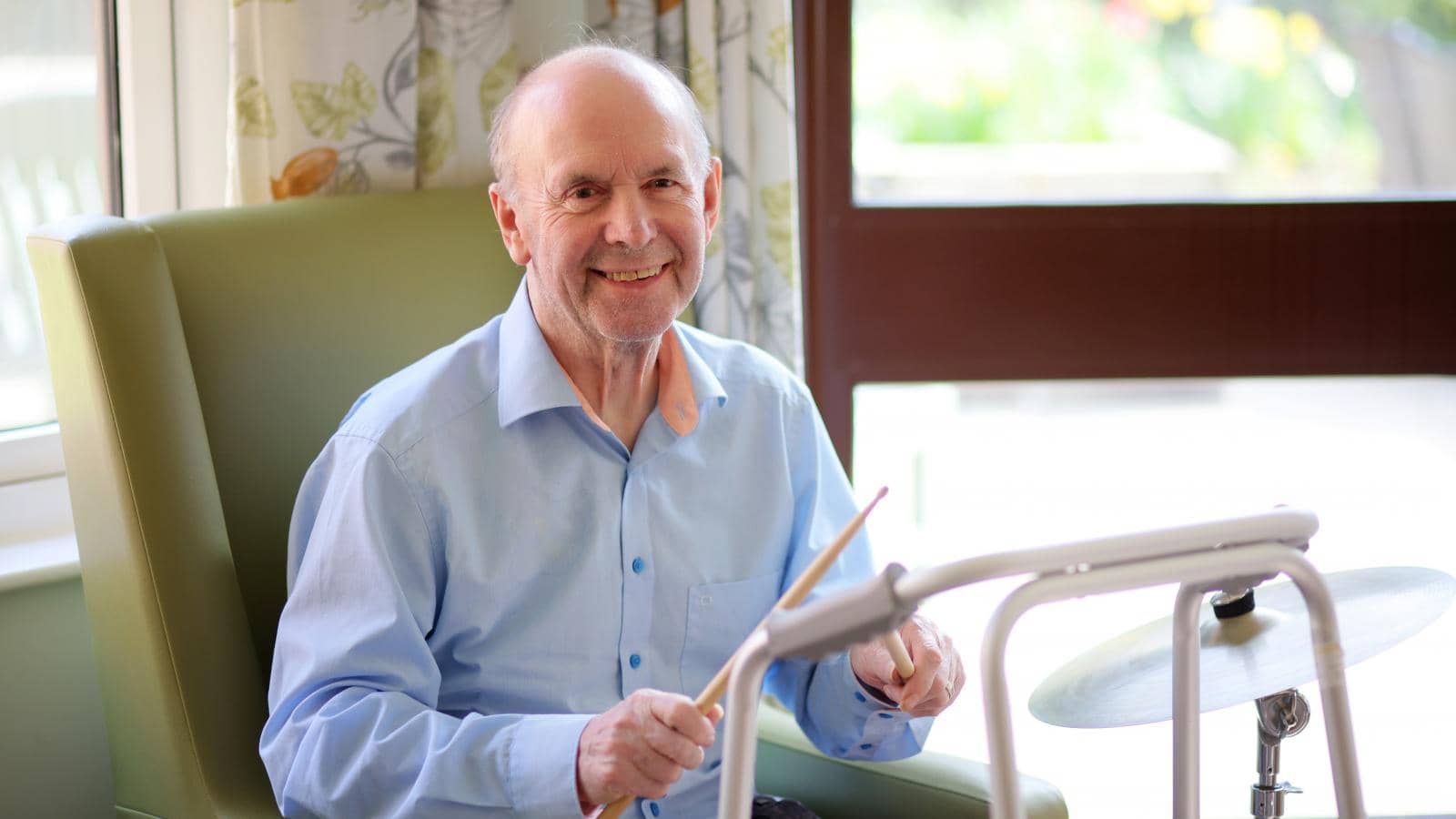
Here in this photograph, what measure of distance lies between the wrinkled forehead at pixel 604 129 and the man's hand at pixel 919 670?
52 centimetres

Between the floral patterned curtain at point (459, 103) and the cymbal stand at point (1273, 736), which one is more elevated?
the floral patterned curtain at point (459, 103)

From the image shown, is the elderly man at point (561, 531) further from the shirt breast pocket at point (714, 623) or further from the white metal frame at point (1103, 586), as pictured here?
the white metal frame at point (1103, 586)

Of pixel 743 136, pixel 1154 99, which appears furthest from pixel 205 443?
pixel 1154 99

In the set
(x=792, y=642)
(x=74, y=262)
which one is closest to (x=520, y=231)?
(x=74, y=262)

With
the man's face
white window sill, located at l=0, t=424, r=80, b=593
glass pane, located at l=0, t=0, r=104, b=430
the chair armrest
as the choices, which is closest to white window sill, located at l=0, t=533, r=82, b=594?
white window sill, located at l=0, t=424, r=80, b=593

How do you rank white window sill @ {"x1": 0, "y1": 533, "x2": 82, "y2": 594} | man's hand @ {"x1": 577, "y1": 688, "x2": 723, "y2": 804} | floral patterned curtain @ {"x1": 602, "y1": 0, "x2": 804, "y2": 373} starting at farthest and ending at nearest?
floral patterned curtain @ {"x1": 602, "y1": 0, "x2": 804, "y2": 373}
white window sill @ {"x1": 0, "y1": 533, "x2": 82, "y2": 594}
man's hand @ {"x1": 577, "y1": 688, "x2": 723, "y2": 804}

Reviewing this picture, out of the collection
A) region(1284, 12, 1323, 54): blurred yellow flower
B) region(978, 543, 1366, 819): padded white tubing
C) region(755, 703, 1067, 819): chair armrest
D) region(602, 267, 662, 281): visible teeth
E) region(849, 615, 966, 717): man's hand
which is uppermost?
region(1284, 12, 1323, 54): blurred yellow flower

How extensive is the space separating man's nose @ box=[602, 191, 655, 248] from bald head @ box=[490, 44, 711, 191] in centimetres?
9

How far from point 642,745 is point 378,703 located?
0.29 m

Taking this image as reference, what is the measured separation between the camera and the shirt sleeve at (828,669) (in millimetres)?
1435

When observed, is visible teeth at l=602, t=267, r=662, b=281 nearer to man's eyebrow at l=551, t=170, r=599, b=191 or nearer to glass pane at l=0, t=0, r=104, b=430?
man's eyebrow at l=551, t=170, r=599, b=191

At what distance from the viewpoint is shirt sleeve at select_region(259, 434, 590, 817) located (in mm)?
1229

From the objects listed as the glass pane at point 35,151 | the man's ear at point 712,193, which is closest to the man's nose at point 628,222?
the man's ear at point 712,193

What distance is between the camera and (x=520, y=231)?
57.3 inches
